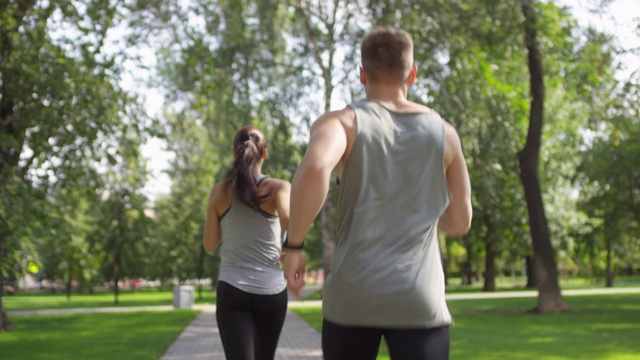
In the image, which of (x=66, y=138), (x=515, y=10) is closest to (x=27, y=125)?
(x=66, y=138)

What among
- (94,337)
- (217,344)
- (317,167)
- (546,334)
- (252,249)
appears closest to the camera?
(317,167)

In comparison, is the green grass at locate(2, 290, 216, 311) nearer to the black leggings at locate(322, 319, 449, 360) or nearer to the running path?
the running path

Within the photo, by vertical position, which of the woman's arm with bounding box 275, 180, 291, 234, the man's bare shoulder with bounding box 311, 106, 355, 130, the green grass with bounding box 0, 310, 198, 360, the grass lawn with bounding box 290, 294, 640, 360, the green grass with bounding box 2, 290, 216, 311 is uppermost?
the man's bare shoulder with bounding box 311, 106, 355, 130

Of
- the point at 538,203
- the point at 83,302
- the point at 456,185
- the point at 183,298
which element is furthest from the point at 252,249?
the point at 83,302

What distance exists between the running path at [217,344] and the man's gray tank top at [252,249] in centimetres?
760

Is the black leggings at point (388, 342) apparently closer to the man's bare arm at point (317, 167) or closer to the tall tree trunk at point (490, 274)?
the man's bare arm at point (317, 167)

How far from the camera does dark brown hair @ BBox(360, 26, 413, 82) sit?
3.08 metres

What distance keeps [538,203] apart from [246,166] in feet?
65.7

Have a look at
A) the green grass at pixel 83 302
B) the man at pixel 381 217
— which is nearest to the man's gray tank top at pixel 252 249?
the man at pixel 381 217

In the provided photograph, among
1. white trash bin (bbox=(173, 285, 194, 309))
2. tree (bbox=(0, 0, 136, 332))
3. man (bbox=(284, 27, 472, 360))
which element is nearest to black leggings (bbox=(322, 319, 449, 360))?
man (bbox=(284, 27, 472, 360))

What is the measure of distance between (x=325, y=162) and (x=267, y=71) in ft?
93.2

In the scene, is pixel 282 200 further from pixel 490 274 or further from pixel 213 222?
pixel 490 274

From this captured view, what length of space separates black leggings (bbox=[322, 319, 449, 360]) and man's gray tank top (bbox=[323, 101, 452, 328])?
0.04 meters

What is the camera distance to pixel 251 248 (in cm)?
523
